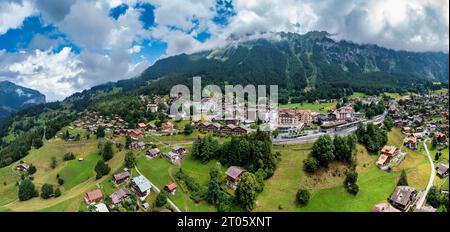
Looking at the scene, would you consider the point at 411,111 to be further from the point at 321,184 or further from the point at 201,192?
the point at 201,192

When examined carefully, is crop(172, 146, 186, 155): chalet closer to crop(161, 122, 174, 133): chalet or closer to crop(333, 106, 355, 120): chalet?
crop(161, 122, 174, 133): chalet

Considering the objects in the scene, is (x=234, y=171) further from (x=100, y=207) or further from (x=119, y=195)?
(x=100, y=207)

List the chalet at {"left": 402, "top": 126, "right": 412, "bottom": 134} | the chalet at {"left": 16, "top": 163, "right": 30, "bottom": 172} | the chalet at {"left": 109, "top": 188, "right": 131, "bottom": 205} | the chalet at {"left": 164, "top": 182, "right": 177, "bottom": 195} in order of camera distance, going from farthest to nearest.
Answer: the chalet at {"left": 16, "top": 163, "right": 30, "bottom": 172}, the chalet at {"left": 402, "top": 126, "right": 412, "bottom": 134}, the chalet at {"left": 164, "top": 182, "right": 177, "bottom": 195}, the chalet at {"left": 109, "top": 188, "right": 131, "bottom": 205}

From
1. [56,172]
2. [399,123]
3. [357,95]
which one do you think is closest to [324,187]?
[399,123]

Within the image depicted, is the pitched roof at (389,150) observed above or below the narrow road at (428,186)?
above

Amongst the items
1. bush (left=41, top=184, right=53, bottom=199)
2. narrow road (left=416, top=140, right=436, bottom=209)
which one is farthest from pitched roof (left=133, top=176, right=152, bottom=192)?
narrow road (left=416, top=140, right=436, bottom=209)

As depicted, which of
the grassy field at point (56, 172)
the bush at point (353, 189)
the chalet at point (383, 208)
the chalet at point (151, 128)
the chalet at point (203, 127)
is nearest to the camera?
the chalet at point (383, 208)

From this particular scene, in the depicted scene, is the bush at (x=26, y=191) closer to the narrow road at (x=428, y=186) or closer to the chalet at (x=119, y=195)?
the chalet at (x=119, y=195)
